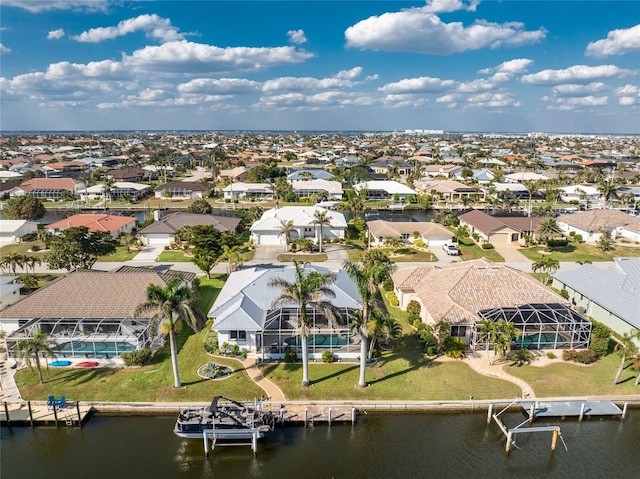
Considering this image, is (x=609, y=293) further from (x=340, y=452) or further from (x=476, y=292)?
(x=340, y=452)

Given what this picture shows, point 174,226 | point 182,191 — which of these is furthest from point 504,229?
point 182,191

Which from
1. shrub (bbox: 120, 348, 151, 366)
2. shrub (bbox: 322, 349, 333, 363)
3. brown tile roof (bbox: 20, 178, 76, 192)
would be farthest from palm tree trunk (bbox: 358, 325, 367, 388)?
brown tile roof (bbox: 20, 178, 76, 192)

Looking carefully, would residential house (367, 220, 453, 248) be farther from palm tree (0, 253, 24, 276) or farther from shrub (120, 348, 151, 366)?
palm tree (0, 253, 24, 276)

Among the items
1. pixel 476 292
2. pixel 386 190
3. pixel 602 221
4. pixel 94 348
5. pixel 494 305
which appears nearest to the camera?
pixel 94 348

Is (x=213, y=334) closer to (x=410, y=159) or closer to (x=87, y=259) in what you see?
(x=87, y=259)

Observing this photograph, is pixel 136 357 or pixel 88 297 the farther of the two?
pixel 88 297

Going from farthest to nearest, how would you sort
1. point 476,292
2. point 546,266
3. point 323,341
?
point 546,266, point 476,292, point 323,341
